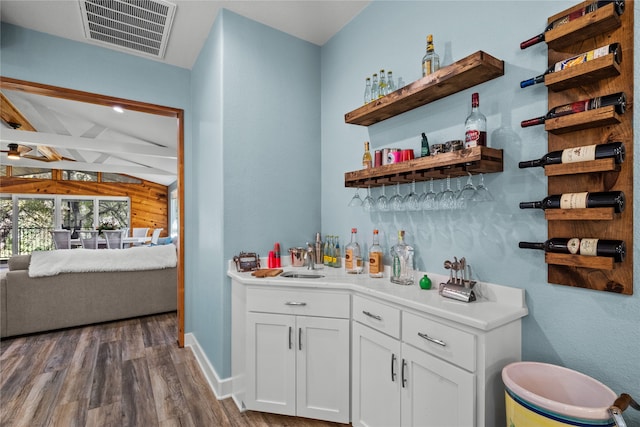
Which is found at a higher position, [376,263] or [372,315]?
[376,263]

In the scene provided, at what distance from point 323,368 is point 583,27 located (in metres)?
2.01

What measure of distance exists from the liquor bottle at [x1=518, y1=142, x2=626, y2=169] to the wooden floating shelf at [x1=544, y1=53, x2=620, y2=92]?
26 centimetres

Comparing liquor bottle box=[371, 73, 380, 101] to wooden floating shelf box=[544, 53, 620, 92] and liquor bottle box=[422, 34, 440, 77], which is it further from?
wooden floating shelf box=[544, 53, 620, 92]

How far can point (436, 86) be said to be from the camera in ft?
5.36

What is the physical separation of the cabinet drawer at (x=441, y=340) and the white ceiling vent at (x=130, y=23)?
8.46 ft

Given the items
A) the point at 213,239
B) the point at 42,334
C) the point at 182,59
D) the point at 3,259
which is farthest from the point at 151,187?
the point at 213,239

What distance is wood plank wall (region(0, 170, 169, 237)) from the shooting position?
28.9 ft

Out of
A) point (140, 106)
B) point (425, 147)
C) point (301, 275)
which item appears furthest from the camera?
point (140, 106)

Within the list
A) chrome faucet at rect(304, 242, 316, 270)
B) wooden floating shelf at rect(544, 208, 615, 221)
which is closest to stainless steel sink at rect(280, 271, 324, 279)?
chrome faucet at rect(304, 242, 316, 270)

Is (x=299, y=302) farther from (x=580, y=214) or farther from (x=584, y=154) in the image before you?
(x=584, y=154)

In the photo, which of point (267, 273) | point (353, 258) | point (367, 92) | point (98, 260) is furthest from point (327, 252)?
point (98, 260)

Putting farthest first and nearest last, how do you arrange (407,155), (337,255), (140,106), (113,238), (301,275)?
(113,238)
(140,106)
(337,255)
(301,275)
(407,155)

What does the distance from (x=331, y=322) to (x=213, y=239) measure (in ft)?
3.83

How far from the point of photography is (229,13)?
2320mm
